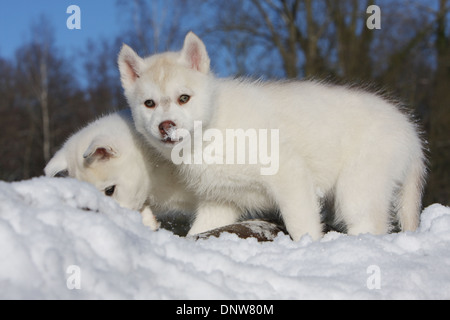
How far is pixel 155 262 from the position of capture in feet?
7.49

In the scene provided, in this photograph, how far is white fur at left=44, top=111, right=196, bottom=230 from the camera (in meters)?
4.43

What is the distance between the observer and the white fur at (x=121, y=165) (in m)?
4.43

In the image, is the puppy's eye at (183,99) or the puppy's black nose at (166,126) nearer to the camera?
the puppy's black nose at (166,126)

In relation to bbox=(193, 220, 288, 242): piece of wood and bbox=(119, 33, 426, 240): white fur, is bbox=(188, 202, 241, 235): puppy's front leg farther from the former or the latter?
bbox=(193, 220, 288, 242): piece of wood

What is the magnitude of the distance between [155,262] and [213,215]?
2702 mm

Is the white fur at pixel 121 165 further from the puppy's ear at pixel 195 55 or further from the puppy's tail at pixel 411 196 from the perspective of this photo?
the puppy's tail at pixel 411 196

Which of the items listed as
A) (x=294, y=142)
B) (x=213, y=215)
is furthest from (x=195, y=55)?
(x=213, y=215)

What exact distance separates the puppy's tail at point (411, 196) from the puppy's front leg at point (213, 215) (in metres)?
1.56

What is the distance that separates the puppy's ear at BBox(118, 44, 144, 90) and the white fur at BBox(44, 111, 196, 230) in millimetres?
440

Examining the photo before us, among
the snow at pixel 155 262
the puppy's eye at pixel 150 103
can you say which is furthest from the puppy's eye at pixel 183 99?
the snow at pixel 155 262

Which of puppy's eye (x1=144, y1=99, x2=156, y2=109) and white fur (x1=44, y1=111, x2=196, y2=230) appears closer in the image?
Result: puppy's eye (x1=144, y1=99, x2=156, y2=109)

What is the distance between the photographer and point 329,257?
2770 millimetres

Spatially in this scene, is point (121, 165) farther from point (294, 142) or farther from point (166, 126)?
point (294, 142)

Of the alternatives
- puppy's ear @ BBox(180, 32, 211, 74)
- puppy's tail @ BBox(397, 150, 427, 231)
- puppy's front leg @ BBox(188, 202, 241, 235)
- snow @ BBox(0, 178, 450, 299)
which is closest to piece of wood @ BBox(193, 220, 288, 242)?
puppy's front leg @ BBox(188, 202, 241, 235)
